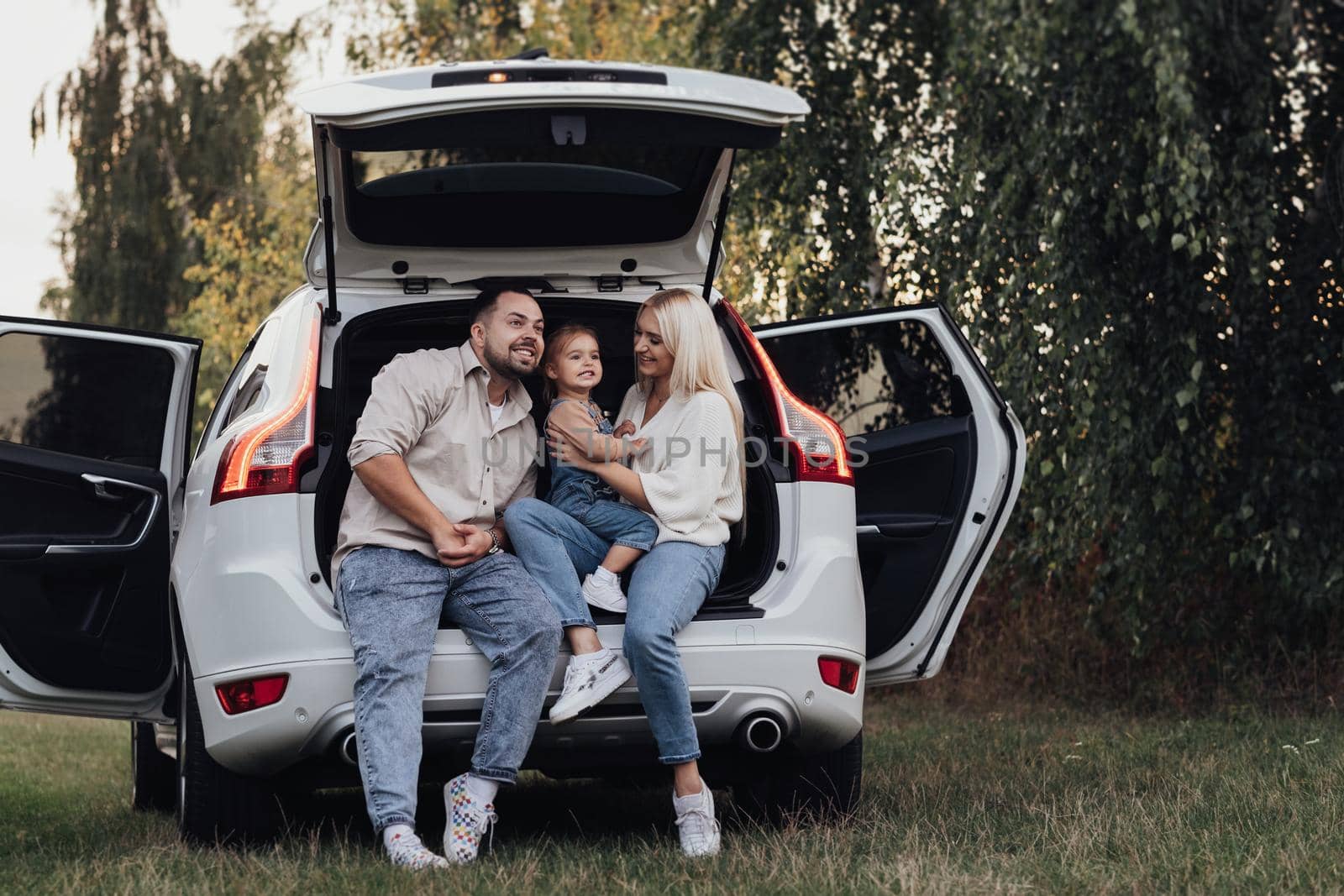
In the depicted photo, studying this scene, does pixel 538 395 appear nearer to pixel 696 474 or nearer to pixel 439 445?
pixel 439 445

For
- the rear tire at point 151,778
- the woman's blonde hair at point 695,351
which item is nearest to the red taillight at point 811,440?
the woman's blonde hair at point 695,351

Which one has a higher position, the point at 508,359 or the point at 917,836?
the point at 508,359

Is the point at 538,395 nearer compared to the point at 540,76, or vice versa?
the point at 540,76

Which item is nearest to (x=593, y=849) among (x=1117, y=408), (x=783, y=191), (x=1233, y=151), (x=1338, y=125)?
(x=1117, y=408)

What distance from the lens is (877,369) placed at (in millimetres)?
5145

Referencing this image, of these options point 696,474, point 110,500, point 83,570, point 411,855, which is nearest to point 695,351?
point 696,474

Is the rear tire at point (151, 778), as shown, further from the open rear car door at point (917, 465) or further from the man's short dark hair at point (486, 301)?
the open rear car door at point (917, 465)

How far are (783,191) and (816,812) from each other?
18.3ft

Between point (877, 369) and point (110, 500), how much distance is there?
2.44 m

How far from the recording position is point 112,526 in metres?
4.57

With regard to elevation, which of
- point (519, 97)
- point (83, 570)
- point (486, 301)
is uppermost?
point (519, 97)

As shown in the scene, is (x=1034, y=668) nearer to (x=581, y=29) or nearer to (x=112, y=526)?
(x=112, y=526)

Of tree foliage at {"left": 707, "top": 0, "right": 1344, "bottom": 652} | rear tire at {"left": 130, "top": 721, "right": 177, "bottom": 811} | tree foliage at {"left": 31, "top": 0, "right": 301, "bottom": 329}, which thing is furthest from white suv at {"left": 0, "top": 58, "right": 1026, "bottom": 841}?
tree foliage at {"left": 31, "top": 0, "right": 301, "bottom": 329}

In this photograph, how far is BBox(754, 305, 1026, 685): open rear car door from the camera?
477 cm
